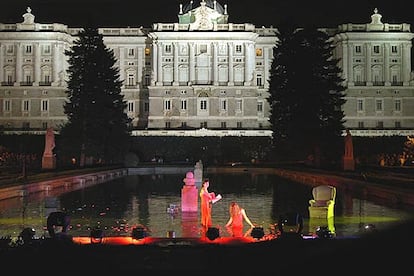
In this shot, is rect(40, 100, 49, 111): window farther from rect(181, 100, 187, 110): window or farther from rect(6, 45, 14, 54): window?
rect(181, 100, 187, 110): window

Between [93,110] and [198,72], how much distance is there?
4033 cm

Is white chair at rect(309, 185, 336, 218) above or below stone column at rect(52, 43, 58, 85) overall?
below

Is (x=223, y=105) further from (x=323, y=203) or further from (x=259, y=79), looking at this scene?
(x=323, y=203)

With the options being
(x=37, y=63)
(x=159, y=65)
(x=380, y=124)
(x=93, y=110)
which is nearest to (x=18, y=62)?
(x=37, y=63)

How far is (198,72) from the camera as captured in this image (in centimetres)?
10100

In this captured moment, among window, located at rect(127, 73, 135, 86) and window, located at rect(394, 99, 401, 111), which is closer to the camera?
window, located at rect(394, 99, 401, 111)

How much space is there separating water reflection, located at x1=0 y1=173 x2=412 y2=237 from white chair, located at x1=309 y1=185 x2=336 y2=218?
1.06 feet

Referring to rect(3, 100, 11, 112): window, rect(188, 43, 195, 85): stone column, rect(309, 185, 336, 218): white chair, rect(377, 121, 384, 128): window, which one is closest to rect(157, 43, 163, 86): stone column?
rect(188, 43, 195, 85): stone column

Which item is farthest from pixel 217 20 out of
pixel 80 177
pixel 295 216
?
pixel 295 216

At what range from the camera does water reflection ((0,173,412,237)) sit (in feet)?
63.9

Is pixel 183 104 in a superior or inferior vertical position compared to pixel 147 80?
inferior

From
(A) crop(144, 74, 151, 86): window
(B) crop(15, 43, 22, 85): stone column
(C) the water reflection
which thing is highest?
(B) crop(15, 43, 22, 85): stone column

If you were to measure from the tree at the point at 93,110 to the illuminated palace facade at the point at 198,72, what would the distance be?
3007cm

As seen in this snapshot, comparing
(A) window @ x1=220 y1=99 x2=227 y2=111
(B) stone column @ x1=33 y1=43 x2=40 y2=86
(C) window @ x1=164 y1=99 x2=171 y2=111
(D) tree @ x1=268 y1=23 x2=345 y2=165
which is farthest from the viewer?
(B) stone column @ x1=33 y1=43 x2=40 y2=86
